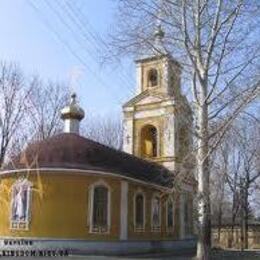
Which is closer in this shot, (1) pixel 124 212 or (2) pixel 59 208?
(2) pixel 59 208

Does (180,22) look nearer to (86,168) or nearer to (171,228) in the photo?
(86,168)

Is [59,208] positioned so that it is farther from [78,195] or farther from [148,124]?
[148,124]

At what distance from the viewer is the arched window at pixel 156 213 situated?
30314 millimetres

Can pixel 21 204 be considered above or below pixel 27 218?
above

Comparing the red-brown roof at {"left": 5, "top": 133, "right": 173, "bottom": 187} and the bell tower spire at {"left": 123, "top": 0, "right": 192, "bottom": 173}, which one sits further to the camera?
the bell tower spire at {"left": 123, "top": 0, "right": 192, "bottom": 173}

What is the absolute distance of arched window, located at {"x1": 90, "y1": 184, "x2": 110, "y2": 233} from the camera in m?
25.3

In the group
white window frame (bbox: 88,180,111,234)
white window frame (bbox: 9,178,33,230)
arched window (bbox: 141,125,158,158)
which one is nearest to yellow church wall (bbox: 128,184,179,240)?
white window frame (bbox: 88,180,111,234)

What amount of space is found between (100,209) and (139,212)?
356 cm

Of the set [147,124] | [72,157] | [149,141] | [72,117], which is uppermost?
[147,124]

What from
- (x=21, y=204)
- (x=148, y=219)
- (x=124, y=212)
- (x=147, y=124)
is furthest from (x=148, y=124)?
(x=21, y=204)

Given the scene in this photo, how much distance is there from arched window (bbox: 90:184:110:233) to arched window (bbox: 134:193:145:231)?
2616mm

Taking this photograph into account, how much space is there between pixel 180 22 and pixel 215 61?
70.1 inches

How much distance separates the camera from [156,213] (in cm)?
3078

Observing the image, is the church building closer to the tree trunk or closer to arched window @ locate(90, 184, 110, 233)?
arched window @ locate(90, 184, 110, 233)
